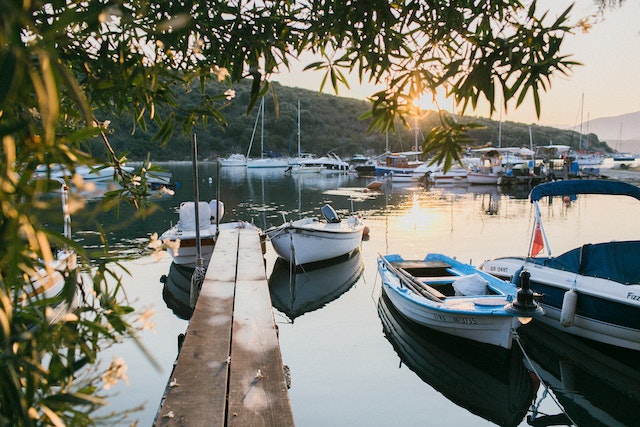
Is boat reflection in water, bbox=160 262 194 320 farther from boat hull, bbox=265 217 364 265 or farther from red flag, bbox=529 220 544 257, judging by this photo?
red flag, bbox=529 220 544 257

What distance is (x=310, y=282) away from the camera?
1750 centimetres

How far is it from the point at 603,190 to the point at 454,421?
717cm

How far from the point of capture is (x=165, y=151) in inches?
4449

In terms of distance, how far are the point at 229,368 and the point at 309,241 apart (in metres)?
13.3

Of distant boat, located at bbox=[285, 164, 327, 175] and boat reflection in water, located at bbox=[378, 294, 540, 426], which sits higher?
distant boat, located at bbox=[285, 164, 327, 175]

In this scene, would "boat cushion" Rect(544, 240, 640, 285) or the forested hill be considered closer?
"boat cushion" Rect(544, 240, 640, 285)

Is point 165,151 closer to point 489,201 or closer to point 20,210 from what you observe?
point 489,201

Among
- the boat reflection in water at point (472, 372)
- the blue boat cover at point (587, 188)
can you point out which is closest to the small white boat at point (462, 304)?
the boat reflection in water at point (472, 372)

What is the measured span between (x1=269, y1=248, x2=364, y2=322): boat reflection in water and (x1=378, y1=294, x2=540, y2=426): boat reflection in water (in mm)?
3635

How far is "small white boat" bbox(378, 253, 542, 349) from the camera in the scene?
389 inches

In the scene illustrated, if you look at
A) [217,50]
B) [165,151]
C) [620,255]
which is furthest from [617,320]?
[165,151]

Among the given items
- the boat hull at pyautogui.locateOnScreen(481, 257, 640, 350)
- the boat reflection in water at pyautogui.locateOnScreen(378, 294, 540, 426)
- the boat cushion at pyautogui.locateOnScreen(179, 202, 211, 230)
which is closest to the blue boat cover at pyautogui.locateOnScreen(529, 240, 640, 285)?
the boat hull at pyautogui.locateOnScreen(481, 257, 640, 350)

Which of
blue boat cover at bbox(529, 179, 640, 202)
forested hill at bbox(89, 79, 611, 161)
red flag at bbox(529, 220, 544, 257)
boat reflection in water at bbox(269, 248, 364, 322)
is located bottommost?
boat reflection in water at bbox(269, 248, 364, 322)

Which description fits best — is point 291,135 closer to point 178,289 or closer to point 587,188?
point 178,289
